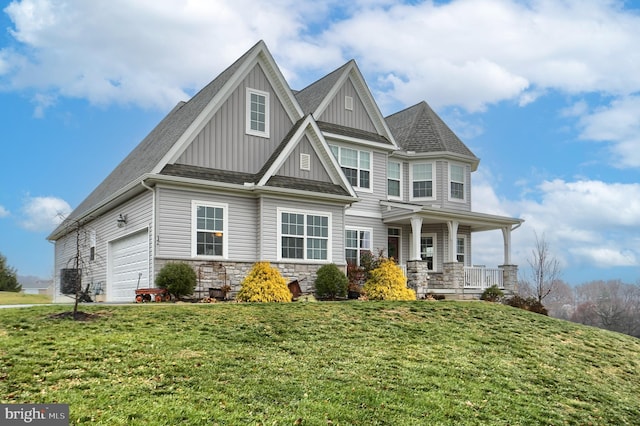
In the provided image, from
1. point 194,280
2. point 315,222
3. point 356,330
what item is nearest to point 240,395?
point 356,330

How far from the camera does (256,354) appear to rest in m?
10.3

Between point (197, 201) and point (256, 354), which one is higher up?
point (197, 201)

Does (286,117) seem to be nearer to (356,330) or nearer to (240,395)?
(356,330)

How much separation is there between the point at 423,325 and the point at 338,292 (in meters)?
4.77

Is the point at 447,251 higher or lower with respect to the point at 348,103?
lower

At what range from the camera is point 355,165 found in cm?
2344

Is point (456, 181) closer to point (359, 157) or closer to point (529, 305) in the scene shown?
point (359, 157)

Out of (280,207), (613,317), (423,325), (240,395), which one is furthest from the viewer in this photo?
(613,317)

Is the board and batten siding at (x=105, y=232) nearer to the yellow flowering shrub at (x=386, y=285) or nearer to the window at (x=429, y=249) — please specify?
the yellow flowering shrub at (x=386, y=285)

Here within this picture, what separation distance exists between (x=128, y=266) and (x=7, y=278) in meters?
19.2

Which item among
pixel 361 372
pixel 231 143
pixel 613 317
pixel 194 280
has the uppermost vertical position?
pixel 231 143

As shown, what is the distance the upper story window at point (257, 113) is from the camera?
62.5 ft

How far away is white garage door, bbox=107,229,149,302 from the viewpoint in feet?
56.9

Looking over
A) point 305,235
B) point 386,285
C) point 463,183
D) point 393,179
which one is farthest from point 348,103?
point 386,285
